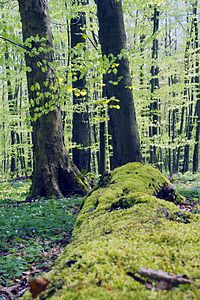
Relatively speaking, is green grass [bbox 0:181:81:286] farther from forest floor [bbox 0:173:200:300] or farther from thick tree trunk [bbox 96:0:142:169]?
thick tree trunk [bbox 96:0:142:169]

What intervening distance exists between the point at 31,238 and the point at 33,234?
0.24m

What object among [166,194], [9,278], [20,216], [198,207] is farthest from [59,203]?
[9,278]

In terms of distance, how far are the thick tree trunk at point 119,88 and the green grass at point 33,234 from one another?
169 cm

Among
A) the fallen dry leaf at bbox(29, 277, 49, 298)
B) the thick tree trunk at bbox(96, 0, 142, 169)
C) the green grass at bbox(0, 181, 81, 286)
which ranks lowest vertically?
the green grass at bbox(0, 181, 81, 286)

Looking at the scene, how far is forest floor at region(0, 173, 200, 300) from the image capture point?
376 centimetres

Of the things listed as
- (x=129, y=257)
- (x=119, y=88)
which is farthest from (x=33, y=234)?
(x=129, y=257)

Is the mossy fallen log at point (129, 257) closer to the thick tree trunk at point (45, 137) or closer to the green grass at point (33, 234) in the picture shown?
the green grass at point (33, 234)

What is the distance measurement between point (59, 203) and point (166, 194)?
259cm

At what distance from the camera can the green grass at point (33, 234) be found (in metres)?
4.07

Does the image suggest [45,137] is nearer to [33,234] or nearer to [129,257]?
[33,234]

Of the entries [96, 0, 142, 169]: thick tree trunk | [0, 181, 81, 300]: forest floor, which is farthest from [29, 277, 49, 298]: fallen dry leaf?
[96, 0, 142, 169]: thick tree trunk

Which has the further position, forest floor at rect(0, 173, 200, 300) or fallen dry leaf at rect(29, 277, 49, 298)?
forest floor at rect(0, 173, 200, 300)

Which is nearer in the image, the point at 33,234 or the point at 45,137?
the point at 33,234

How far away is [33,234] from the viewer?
18.3 ft
